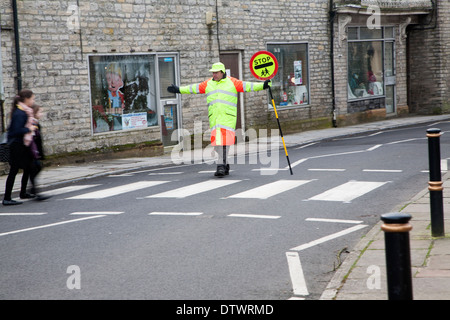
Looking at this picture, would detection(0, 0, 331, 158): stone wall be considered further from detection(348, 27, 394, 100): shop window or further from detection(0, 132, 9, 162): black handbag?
detection(348, 27, 394, 100): shop window

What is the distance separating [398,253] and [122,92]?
14.4 metres

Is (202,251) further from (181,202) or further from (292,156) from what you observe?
(292,156)

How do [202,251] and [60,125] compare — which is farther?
[60,125]

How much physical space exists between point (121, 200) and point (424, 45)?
21.5 meters

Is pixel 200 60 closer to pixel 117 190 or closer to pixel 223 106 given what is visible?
pixel 223 106

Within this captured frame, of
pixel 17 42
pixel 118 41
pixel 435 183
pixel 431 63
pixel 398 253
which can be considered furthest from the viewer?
pixel 431 63

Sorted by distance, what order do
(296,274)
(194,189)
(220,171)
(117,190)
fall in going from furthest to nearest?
(220,171)
(117,190)
(194,189)
(296,274)

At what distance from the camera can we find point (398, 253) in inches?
150

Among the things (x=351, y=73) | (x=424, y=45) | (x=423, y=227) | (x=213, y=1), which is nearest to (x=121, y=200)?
(x=423, y=227)

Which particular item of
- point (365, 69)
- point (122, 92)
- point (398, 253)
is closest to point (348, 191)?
point (398, 253)

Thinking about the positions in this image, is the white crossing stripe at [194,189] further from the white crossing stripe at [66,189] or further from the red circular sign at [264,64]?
the red circular sign at [264,64]

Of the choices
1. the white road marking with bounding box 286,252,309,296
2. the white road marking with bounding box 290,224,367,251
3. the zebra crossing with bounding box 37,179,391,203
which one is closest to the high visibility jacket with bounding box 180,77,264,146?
the zebra crossing with bounding box 37,179,391,203

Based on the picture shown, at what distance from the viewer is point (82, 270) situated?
647cm

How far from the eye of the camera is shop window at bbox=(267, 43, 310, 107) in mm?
22844
